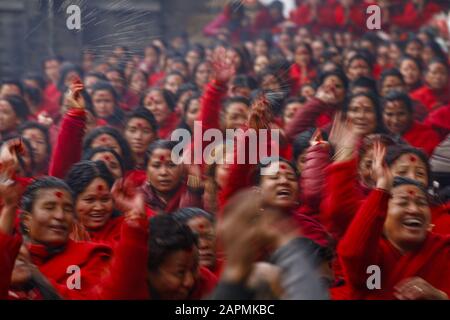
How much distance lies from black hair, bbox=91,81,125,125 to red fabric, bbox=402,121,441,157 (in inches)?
70.1

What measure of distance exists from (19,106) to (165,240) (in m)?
3.86

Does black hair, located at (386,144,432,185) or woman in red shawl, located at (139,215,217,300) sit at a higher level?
black hair, located at (386,144,432,185)

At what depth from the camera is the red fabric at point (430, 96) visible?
7.75 metres

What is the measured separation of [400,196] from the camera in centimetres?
393

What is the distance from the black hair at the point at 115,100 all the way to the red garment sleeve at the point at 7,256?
128 inches

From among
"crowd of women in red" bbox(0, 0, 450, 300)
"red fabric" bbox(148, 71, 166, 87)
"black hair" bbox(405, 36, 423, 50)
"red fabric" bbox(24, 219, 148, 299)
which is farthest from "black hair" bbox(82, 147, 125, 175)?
"black hair" bbox(405, 36, 423, 50)

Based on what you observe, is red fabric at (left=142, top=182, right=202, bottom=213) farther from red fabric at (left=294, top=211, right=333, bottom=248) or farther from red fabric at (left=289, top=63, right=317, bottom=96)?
red fabric at (left=289, top=63, right=317, bottom=96)

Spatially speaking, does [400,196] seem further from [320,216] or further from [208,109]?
[208,109]

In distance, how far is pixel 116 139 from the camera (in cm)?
558

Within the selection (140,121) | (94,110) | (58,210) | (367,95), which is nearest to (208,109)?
(140,121)

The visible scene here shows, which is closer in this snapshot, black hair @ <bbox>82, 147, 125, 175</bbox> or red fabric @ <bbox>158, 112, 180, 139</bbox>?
black hair @ <bbox>82, 147, 125, 175</bbox>

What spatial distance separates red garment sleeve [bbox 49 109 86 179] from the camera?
193 inches

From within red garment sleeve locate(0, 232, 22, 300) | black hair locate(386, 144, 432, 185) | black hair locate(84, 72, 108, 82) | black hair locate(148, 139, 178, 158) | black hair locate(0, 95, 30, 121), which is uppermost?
black hair locate(84, 72, 108, 82)

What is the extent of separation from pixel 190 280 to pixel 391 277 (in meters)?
0.80
